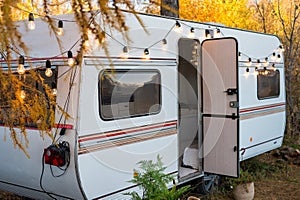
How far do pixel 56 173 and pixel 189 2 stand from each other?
33.0 ft

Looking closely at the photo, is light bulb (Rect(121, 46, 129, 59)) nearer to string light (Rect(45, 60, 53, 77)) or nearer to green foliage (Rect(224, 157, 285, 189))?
string light (Rect(45, 60, 53, 77))

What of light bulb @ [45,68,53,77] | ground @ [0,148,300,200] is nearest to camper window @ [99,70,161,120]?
light bulb @ [45,68,53,77]

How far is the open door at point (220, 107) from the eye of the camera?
5.38 metres

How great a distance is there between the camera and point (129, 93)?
433 cm

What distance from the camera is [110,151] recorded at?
4086 mm

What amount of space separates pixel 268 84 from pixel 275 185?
6.42ft

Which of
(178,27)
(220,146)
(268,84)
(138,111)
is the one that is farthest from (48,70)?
(268,84)

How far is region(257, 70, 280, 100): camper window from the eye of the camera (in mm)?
6938

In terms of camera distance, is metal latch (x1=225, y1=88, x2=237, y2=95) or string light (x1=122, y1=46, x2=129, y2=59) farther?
metal latch (x1=225, y1=88, x2=237, y2=95)

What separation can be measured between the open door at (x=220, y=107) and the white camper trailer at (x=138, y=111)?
0.05 ft

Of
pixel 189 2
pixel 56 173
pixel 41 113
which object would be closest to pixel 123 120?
pixel 56 173

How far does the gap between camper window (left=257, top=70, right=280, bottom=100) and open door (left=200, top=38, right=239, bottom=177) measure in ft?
5.18

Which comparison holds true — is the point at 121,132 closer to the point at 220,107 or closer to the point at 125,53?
the point at 125,53

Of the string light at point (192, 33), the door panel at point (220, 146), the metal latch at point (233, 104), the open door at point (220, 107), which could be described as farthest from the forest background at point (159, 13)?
the door panel at point (220, 146)
